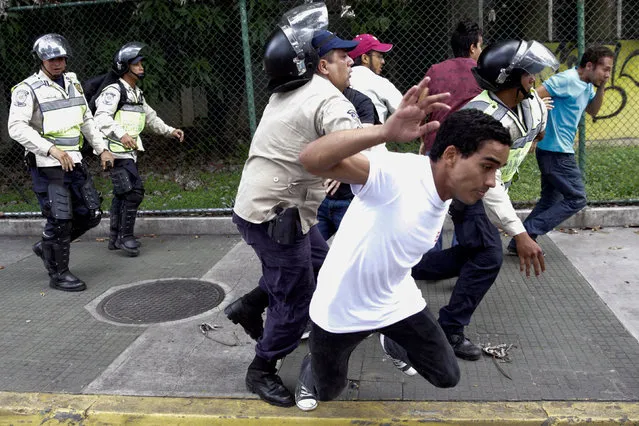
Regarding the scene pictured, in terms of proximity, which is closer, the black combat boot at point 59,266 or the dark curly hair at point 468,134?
the dark curly hair at point 468,134

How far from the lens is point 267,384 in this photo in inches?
135

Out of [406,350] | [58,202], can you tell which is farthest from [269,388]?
[58,202]

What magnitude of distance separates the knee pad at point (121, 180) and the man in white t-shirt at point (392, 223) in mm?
3758

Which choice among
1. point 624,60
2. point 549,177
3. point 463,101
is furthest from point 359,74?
point 624,60

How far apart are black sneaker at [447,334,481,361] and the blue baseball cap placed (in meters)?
1.84

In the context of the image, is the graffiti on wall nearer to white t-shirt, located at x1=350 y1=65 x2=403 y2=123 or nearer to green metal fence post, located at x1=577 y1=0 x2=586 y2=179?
green metal fence post, located at x1=577 y1=0 x2=586 y2=179

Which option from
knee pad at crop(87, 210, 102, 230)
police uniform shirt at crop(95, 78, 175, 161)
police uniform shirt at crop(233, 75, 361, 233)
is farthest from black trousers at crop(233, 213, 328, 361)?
police uniform shirt at crop(95, 78, 175, 161)

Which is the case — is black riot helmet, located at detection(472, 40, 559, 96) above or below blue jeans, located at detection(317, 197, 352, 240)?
above

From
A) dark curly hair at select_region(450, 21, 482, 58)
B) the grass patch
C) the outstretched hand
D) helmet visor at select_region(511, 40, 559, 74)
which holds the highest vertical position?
dark curly hair at select_region(450, 21, 482, 58)

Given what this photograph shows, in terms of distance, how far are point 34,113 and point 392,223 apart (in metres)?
3.80

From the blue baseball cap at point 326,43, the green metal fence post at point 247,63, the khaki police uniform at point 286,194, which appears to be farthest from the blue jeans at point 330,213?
the green metal fence post at point 247,63

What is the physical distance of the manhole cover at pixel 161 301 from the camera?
15.4 ft

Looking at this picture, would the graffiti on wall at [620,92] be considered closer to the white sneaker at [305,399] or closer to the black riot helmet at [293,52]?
the black riot helmet at [293,52]

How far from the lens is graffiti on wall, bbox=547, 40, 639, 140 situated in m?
10.2
